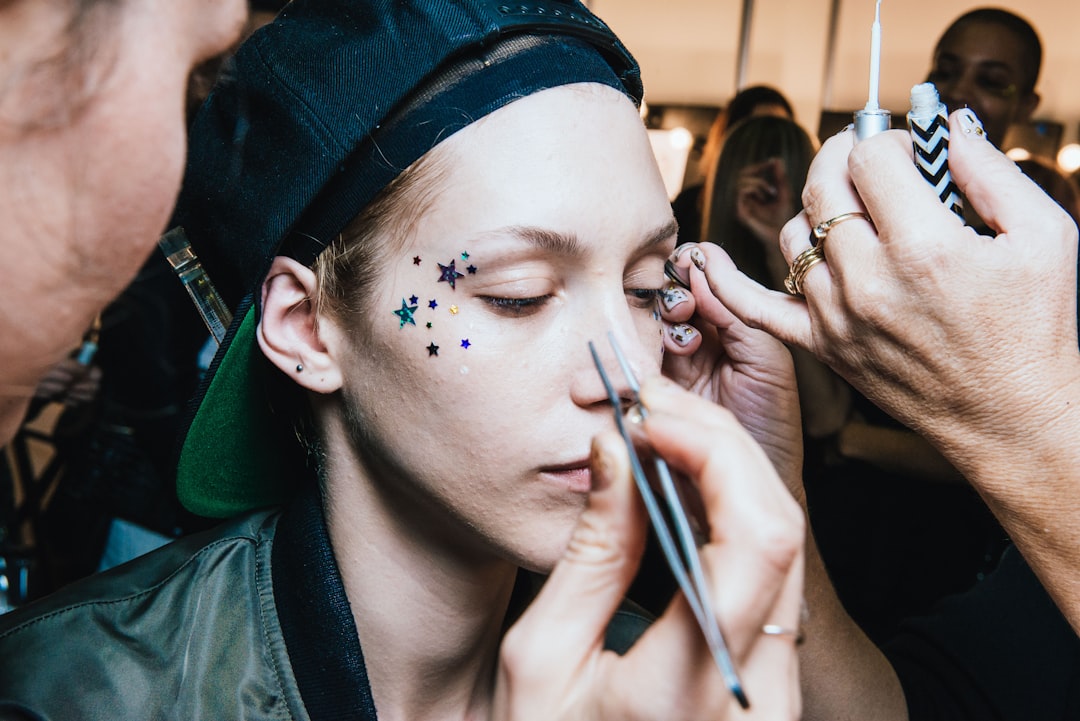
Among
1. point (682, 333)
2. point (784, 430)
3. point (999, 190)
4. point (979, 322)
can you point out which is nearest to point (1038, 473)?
point (979, 322)

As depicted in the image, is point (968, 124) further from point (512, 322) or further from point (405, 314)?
point (405, 314)

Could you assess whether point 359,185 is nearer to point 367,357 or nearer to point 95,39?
point 367,357

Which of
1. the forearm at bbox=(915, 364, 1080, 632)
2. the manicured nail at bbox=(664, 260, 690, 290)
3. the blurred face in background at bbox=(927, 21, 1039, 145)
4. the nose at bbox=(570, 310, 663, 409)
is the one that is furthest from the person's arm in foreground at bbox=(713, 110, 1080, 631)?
the blurred face in background at bbox=(927, 21, 1039, 145)

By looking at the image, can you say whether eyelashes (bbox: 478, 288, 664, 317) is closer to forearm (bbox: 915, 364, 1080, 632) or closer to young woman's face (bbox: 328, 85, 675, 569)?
young woman's face (bbox: 328, 85, 675, 569)

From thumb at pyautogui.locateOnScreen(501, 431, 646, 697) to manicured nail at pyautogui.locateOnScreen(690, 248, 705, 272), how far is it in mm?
Result: 597

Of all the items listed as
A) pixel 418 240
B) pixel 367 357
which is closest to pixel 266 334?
pixel 367 357

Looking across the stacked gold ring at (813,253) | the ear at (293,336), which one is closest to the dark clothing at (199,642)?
the ear at (293,336)

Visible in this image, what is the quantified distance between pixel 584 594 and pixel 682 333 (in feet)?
2.41

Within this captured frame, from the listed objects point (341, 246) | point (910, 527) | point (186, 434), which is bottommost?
point (910, 527)

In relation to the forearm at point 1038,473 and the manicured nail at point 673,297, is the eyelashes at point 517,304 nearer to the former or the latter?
the manicured nail at point 673,297

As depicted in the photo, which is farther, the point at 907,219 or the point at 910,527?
the point at 910,527

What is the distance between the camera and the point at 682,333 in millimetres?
1429

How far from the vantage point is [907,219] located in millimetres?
977

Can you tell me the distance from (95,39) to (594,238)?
0.62 m
